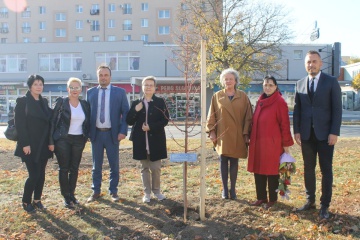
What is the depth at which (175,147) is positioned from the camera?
12.3m

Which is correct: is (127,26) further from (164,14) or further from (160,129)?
(160,129)

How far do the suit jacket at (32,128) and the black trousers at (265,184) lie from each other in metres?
3.11

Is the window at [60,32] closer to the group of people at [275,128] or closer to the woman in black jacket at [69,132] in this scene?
the woman in black jacket at [69,132]

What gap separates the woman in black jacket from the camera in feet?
17.5

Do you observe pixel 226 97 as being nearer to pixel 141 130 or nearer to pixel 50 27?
pixel 141 130

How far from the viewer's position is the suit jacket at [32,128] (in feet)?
16.9

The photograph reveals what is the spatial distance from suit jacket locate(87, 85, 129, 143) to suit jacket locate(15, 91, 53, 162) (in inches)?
26.9

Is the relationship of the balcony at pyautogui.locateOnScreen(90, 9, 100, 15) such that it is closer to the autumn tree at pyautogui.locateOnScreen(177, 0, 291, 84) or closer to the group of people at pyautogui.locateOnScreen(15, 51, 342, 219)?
the autumn tree at pyautogui.locateOnScreen(177, 0, 291, 84)

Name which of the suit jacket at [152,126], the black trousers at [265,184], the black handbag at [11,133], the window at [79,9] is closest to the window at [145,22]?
the window at [79,9]

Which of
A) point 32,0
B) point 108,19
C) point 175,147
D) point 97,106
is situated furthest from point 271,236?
point 32,0

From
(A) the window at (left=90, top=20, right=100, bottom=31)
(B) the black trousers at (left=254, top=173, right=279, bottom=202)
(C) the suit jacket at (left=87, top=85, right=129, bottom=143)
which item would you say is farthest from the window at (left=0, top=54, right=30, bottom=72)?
(B) the black trousers at (left=254, top=173, right=279, bottom=202)

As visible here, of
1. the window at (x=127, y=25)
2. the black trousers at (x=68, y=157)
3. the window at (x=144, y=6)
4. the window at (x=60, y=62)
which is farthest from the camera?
the window at (x=127, y=25)

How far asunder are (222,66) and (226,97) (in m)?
20.5

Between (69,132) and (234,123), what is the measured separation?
95.0 inches
